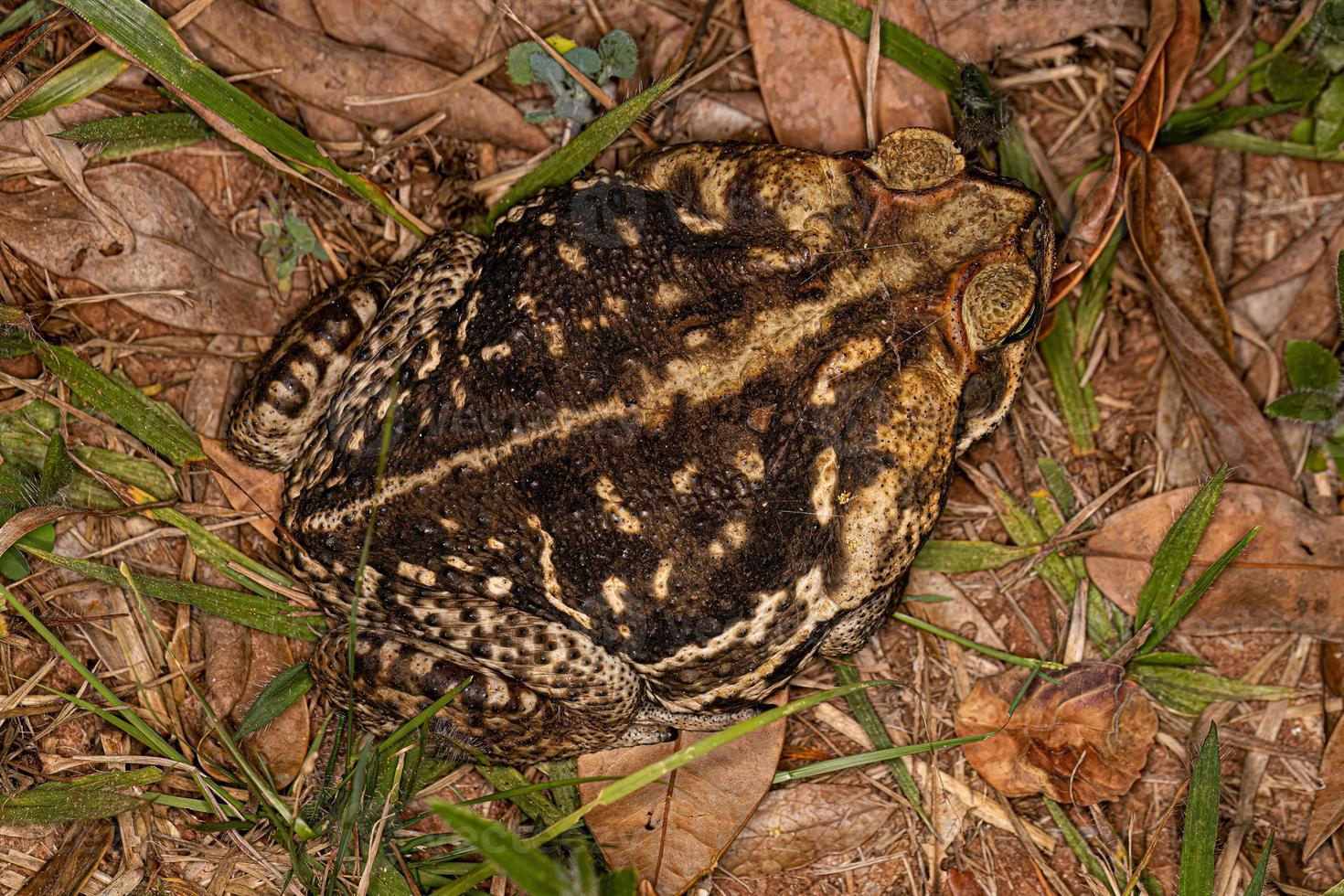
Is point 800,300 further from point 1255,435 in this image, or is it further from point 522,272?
point 1255,435

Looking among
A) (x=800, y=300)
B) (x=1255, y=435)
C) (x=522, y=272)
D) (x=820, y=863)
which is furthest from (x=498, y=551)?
(x=1255, y=435)

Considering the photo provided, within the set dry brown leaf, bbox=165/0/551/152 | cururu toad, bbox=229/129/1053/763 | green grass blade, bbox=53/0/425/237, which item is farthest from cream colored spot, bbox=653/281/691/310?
green grass blade, bbox=53/0/425/237

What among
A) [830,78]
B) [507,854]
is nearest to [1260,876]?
[507,854]

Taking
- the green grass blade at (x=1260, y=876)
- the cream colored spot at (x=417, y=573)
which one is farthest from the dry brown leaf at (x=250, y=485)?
the green grass blade at (x=1260, y=876)

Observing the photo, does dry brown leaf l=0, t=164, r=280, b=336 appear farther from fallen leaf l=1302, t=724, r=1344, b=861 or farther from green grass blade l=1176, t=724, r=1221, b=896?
fallen leaf l=1302, t=724, r=1344, b=861

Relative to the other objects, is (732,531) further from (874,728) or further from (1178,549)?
(1178,549)
